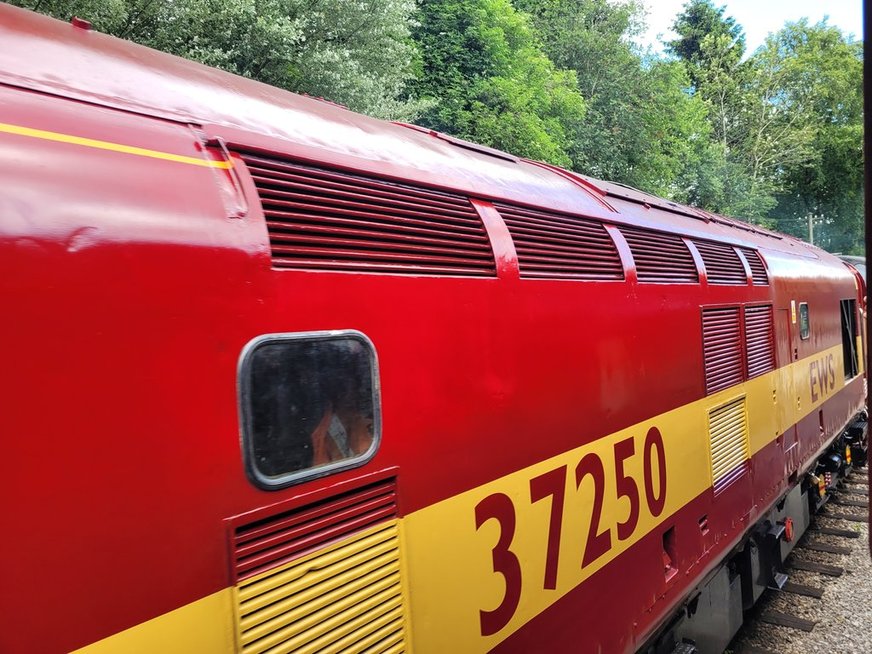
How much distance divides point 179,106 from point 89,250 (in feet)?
1.97

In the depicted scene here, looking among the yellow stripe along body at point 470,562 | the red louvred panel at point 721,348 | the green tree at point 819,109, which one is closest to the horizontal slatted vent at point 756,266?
the red louvred panel at point 721,348

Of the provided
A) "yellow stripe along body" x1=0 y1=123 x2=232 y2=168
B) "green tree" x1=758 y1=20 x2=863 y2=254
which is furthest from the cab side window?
"green tree" x1=758 y1=20 x2=863 y2=254

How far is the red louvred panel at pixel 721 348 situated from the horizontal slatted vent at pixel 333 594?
2944 millimetres

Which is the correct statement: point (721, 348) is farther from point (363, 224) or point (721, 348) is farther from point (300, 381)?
point (300, 381)

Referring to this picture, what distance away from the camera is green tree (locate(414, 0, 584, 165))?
527 inches

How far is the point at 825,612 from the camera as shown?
5.38 meters

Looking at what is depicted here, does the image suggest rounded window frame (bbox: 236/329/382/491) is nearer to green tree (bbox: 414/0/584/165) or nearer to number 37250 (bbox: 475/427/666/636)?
number 37250 (bbox: 475/427/666/636)

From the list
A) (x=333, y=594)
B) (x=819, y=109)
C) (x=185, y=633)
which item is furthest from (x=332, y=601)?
(x=819, y=109)

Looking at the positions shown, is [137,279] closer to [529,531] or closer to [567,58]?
[529,531]

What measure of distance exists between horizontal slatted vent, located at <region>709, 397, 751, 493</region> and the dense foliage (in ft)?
23.4

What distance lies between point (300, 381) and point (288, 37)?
8004mm

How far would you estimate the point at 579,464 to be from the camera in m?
2.65

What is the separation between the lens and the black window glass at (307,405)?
143cm

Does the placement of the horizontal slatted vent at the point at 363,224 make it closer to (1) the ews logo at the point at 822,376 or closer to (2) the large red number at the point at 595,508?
(2) the large red number at the point at 595,508
